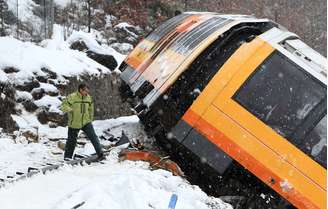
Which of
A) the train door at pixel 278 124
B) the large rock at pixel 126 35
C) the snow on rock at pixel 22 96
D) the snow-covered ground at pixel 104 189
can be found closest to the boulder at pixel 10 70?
the snow on rock at pixel 22 96

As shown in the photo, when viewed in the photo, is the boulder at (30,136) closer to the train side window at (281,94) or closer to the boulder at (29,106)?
the boulder at (29,106)

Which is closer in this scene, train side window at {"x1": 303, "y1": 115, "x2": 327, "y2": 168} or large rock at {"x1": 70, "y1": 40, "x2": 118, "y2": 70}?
train side window at {"x1": 303, "y1": 115, "x2": 327, "y2": 168}

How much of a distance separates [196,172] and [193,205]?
7.33 feet

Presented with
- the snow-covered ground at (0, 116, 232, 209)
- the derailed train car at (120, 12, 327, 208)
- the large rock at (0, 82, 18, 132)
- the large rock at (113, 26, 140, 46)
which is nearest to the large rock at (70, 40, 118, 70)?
the large rock at (0, 82, 18, 132)

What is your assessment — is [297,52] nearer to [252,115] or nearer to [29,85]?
[252,115]

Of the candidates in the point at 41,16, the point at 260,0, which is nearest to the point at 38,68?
the point at 41,16

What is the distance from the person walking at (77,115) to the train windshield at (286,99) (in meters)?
3.28

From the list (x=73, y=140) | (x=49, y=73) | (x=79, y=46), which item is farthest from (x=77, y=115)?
(x=79, y=46)

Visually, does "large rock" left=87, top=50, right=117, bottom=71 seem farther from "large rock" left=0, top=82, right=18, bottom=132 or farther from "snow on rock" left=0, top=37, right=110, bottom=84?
"large rock" left=0, top=82, right=18, bottom=132

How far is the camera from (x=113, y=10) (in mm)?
31594

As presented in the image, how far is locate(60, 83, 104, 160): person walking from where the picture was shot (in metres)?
9.40

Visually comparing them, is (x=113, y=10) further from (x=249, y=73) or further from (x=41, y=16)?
(x=249, y=73)

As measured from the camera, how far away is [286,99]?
702 centimetres

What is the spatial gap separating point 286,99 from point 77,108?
388cm
